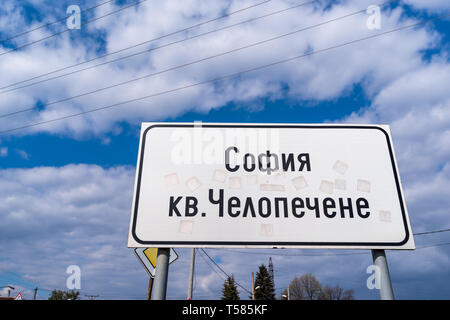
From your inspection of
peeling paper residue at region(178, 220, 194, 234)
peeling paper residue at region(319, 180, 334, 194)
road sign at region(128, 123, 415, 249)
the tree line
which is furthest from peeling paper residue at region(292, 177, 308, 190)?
the tree line

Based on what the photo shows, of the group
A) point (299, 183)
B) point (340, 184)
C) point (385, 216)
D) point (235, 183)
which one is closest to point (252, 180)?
point (235, 183)

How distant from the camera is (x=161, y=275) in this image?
187 cm

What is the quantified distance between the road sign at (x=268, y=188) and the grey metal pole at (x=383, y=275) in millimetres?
68

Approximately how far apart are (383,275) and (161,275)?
1.54m

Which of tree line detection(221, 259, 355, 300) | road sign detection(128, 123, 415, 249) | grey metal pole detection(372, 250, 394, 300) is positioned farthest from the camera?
tree line detection(221, 259, 355, 300)

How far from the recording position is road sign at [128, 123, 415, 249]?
6.51 ft

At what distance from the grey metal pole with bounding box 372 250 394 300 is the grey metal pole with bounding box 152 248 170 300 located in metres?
1.48

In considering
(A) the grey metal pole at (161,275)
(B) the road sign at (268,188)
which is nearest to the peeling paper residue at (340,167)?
(B) the road sign at (268,188)

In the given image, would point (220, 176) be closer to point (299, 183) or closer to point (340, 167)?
point (299, 183)

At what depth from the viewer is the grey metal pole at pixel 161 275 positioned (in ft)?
5.94

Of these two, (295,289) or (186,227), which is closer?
(186,227)

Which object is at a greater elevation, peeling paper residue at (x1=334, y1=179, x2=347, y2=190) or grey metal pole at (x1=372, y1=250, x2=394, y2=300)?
peeling paper residue at (x1=334, y1=179, x2=347, y2=190)

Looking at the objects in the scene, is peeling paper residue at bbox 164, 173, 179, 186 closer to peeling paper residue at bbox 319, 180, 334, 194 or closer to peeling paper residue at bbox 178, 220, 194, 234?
peeling paper residue at bbox 178, 220, 194, 234

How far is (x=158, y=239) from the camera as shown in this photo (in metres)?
1.97
